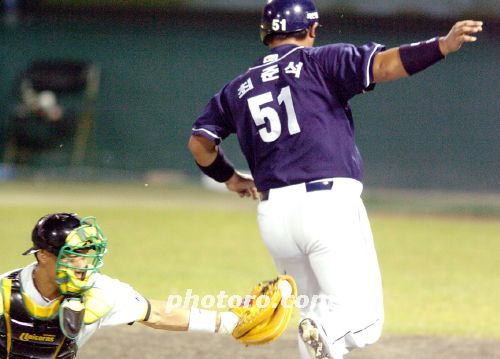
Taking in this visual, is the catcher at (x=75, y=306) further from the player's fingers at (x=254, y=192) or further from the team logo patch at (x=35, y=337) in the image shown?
the player's fingers at (x=254, y=192)

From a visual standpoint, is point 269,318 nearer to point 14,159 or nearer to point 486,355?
point 486,355

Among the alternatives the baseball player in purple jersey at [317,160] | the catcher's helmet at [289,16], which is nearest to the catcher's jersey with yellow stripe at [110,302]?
the baseball player in purple jersey at [317,160]

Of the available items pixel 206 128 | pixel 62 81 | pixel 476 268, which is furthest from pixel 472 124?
pixel 206 128

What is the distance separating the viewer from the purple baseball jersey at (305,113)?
15.0 ft

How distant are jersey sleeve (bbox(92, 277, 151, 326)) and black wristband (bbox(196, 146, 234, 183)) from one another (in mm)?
1276

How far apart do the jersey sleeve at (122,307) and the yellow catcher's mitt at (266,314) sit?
44 centimetres

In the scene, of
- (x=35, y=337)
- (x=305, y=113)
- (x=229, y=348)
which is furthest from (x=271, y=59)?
(x=229, y=348)

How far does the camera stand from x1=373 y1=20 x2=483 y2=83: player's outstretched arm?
4.36 metres

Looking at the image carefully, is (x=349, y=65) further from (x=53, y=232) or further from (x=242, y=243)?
(x=242, y=243)

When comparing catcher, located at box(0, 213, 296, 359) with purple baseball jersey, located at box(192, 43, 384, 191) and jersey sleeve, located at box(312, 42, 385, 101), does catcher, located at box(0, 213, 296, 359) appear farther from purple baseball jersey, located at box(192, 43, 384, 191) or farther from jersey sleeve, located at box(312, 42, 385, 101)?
jersey sleeve, located at box(312, 42, 385, 101)

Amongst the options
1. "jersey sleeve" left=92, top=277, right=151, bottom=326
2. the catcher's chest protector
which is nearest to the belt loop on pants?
"jersey sleeve" left=92, top=277, right=151, bottom=326

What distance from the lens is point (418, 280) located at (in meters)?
9.62

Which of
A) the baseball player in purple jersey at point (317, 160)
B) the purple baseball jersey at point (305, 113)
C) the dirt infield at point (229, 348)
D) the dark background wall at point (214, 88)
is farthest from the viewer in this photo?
the dark background wall at point (214, 88)

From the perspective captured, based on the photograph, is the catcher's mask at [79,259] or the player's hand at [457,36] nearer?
the catcher's mask at [79,259]
